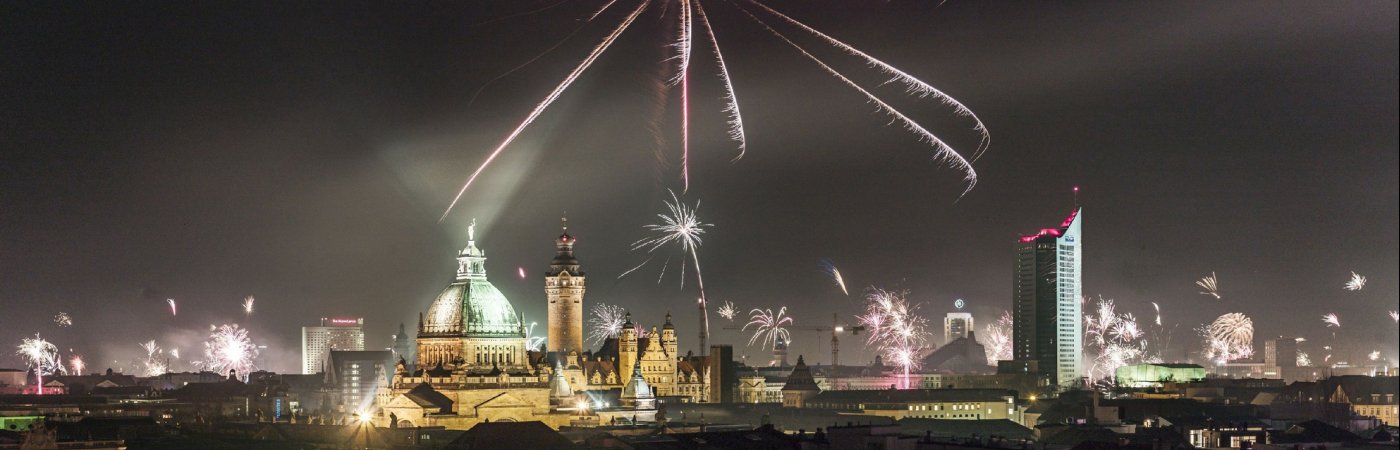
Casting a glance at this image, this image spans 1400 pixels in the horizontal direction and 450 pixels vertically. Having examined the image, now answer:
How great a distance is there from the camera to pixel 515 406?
116m

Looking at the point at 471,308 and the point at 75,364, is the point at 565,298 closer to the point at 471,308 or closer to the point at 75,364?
the point at 471,308

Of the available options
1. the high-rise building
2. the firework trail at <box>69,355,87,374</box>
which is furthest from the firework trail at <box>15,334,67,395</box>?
the high-rise building

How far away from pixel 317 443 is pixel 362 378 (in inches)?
3306

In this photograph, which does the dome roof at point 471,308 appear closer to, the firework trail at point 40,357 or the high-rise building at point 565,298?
the high-rise building at point 565,298

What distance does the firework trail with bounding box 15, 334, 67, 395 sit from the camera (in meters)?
159

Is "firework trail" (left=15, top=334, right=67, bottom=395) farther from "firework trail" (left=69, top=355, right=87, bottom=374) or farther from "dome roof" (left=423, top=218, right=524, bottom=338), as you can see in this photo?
"dome roof" (left=423, top=218, right=524, bottom=338)

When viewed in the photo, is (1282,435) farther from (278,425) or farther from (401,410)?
(278,425)

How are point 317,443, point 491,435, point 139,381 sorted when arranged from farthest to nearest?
point 139,381 → point 317,443 → point 491,435

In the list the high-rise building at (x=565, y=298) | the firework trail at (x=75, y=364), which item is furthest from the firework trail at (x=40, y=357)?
the high-rise building at (x=565, y=298)

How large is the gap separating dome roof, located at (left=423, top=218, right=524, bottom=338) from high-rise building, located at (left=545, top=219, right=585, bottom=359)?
20965mm

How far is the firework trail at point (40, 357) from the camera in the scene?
159 meters

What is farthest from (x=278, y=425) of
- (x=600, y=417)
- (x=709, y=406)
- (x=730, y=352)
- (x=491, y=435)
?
(x=730, y=352)

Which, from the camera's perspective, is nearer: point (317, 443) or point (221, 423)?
point (317, 443)

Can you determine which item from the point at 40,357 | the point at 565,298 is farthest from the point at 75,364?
the point at 565,298
